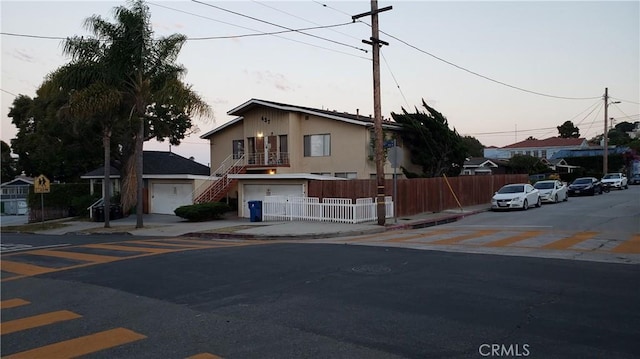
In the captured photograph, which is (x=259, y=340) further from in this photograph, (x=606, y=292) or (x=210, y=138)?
(x=210, y=138)

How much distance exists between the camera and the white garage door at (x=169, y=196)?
105 ft

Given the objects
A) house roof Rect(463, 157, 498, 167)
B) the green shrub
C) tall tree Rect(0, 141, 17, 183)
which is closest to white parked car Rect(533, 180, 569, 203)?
house roof Rect(463, 157, 498, 167)

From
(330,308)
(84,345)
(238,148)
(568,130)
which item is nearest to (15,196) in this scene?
(238,148)

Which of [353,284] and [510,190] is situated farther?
[510,190]

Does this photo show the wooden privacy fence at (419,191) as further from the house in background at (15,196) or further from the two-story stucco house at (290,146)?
the house in background at (15,196)

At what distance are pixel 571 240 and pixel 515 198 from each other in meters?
13.4

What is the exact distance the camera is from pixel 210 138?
38.0 metres

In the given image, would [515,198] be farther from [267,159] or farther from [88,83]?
[88,83]

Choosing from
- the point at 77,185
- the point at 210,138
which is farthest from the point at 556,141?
the point at 77,185

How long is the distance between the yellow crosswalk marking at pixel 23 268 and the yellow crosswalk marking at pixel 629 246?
43.8 ft

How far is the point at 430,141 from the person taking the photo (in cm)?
3309

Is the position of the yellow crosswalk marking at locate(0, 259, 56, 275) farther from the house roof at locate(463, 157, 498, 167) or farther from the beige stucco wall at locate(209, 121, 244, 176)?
the house roof at locate(463, 157, 498, 167)

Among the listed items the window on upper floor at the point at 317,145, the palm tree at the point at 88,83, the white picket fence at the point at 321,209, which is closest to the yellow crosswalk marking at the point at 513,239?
the white picket fence at the point at 321,209

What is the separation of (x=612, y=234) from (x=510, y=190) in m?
13.2
